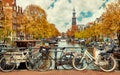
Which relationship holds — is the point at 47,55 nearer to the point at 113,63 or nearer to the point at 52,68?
the point at 52,68

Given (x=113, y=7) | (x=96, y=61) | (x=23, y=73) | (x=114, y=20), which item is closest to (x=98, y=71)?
(x=96, y=61)

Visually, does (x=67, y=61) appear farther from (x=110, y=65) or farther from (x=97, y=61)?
(x=110, y=65)

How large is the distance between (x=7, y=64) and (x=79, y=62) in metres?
3.22

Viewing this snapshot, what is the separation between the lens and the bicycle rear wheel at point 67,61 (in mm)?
14989

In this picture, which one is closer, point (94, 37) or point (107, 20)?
point (107, 20)

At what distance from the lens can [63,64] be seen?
49.8 ft

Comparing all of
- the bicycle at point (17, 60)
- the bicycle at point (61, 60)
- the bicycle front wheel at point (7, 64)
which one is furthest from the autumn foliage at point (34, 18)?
the bicycle front wheel at point (7, 64)

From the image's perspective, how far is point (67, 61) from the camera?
15016mm

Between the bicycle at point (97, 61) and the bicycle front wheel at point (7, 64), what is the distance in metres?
2.74

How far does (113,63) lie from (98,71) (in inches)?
29.6

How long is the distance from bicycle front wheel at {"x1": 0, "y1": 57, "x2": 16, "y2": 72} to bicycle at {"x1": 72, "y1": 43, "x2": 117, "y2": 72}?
2735mm

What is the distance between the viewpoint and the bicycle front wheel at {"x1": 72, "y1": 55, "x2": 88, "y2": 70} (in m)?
14.6

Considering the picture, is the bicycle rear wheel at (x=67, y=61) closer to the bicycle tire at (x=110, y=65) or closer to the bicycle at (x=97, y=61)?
the bicycle at (x=97, y=61)

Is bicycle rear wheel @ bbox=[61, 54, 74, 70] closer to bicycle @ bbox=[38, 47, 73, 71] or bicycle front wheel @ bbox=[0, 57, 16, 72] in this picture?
bicycle @ bbox=[38, 47, 73, 71]
